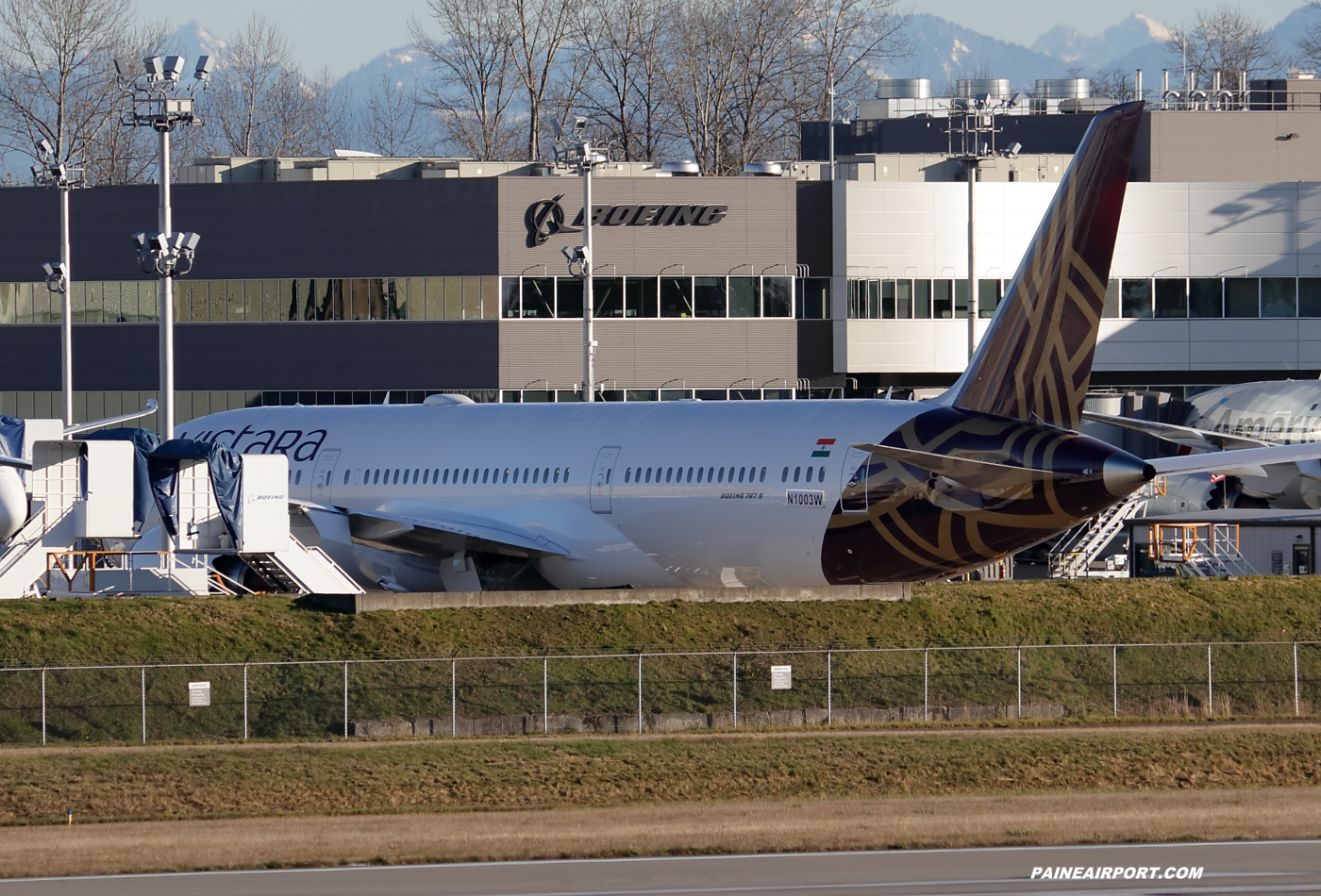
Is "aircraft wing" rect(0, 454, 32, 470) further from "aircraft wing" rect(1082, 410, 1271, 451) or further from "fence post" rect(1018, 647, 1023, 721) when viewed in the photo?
"aircraft wing" rect(1082, 410, 1271, 451)

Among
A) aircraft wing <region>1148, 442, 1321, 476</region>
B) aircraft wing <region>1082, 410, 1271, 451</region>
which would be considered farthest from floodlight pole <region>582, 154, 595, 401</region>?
aircraft wing <region>1148, 442, 1321, 476</region>

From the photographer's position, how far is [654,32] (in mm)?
108562

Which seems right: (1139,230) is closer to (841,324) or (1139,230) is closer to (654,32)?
(841,324)

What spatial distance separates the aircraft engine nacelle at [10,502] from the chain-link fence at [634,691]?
3.06 meters

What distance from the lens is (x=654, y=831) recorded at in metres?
21.1

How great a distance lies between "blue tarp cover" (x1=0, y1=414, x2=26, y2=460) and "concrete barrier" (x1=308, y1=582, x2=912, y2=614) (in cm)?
573

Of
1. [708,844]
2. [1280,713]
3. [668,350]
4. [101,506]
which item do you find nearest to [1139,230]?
[668,350]

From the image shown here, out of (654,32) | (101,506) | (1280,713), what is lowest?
(1280,713)

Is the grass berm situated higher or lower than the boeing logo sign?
lower

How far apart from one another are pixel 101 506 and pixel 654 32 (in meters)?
78.4

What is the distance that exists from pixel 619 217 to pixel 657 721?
46543mm

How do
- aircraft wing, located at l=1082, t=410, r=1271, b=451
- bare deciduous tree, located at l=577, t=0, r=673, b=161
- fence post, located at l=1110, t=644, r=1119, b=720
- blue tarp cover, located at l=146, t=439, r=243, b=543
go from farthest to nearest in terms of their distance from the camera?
bare deciduous tree, located at l=577, t=0, r=673, b=161 → aircraft wing, located at l=1082, t=410, r=1271, b=451 → blue tarp cover, located at l=146, t=439, r=243, b=543 → fence post, located at l=1110, t=644, r=1119, b=720

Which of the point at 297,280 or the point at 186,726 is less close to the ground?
the point at 297,280

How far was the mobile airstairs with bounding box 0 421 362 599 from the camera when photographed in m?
34.9
